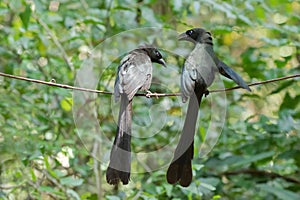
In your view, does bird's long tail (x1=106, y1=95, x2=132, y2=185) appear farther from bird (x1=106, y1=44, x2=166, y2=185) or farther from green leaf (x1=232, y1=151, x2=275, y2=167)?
green leaf (x1=232, y1=151, x2=275, y2=167)

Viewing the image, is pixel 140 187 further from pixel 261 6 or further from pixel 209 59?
pixel 209 59

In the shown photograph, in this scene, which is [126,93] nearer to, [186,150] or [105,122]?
[186,150]

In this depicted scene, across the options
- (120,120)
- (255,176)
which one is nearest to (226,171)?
(255,176)

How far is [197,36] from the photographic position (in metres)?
0.85

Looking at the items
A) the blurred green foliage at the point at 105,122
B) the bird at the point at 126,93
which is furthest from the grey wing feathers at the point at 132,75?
the blurred green foliage at the point at 105,122

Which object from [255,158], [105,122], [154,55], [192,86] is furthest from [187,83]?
Answer: [255,158]

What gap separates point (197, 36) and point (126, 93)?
16 cm

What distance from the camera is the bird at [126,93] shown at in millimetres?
774

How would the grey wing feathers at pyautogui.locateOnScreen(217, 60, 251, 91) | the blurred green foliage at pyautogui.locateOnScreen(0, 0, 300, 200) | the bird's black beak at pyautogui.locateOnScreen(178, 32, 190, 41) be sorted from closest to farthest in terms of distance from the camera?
1. the grey wing feathers at pyautogui.locateOnScreen(217, 60, 251, 91)
2. the bird's black beak at pyautogui.locateOnScreen(178, 32, 190, 41)
3. the blurred green foliage at pyautogui.locateOnScreen(0, 0, 300, 200)

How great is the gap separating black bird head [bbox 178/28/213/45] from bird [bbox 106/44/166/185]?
0.05 metres

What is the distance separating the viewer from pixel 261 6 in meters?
2.37

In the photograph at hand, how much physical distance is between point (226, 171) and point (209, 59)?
77.8 inches

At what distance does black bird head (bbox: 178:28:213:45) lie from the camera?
2.74 feet

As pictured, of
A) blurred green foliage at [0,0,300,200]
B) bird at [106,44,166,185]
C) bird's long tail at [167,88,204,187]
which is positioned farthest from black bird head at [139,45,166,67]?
blurred green foliage at [0,0,300,200]
